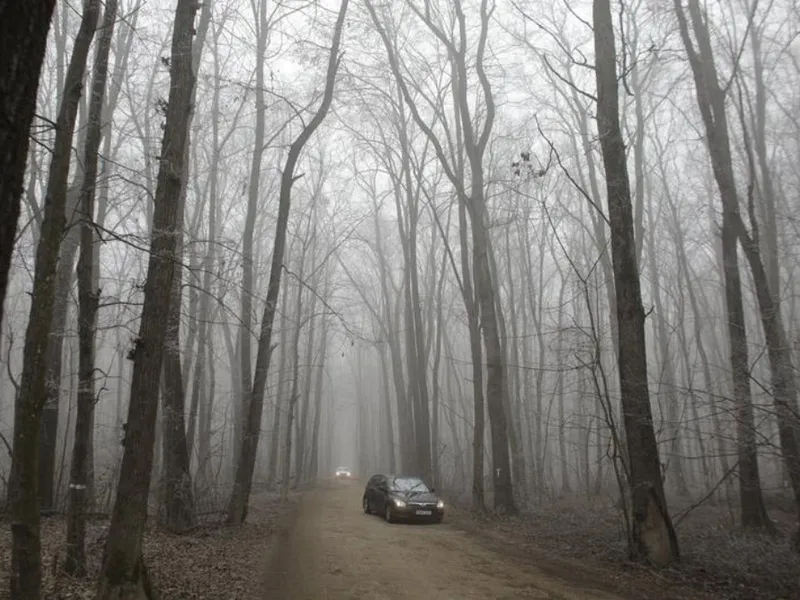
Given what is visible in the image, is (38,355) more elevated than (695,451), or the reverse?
(38,355)

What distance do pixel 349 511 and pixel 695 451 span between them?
81.8 feet

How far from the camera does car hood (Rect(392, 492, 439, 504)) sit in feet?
52.2

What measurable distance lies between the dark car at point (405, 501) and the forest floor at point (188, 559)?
3.61 m

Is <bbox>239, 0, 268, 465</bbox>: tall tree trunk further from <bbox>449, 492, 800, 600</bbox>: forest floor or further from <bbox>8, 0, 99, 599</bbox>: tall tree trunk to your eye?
<bbox>8, 0, 99, 599</bbox>: tall tree trunk

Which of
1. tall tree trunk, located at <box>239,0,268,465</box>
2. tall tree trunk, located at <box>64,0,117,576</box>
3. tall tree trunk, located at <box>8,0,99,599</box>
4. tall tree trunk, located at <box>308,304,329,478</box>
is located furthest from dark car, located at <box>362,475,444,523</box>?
tall tree trunk, located at <box>308,304,329,478</box>

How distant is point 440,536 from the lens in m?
13.0

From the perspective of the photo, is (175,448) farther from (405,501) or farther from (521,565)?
(521,565)

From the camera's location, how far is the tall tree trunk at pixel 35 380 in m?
5.52

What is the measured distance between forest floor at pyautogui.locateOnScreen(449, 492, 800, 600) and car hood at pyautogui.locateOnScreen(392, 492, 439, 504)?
126 centimetres

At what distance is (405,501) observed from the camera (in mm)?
15891

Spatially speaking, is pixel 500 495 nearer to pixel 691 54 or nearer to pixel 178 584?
pixel 178 584

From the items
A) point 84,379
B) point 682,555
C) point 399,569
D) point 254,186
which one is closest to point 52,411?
point 84,379

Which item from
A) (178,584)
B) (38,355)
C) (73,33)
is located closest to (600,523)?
(178,584)

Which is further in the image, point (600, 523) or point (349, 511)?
point (349, 511)
